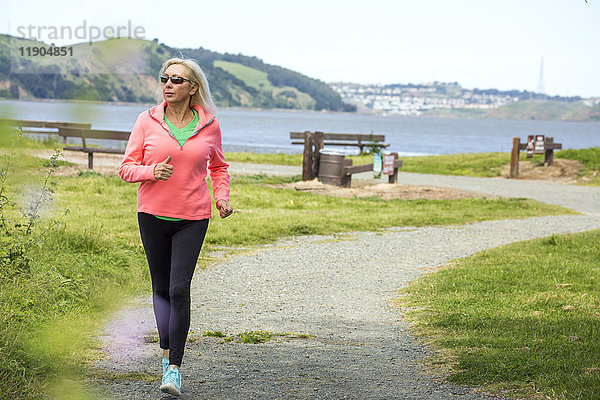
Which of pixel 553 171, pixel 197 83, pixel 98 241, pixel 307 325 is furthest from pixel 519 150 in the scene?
pixel 197 83

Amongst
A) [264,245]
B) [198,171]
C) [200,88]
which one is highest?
[200,88]

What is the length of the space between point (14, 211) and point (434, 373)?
7667 mm

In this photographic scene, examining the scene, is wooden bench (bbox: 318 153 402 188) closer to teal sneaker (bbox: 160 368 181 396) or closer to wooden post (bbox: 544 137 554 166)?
wooden post (bbox: 544 137 554 166)

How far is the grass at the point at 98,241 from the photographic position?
3717mm

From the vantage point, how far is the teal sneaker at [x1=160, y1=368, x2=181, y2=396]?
153 inches

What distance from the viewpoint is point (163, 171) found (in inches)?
149

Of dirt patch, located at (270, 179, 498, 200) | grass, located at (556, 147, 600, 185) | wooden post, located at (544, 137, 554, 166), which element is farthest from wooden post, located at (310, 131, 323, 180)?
wooden post, located at (544, 137, 554, 166)

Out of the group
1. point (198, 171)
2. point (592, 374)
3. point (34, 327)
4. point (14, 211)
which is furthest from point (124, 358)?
point (14, 211)

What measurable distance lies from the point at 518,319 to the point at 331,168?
13140 millimetres

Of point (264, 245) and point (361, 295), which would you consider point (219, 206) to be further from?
point (264, 245)

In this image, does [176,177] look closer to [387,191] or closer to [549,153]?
[387,191]

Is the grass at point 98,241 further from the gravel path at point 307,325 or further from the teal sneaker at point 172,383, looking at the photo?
the teal sneaker at point 172,383

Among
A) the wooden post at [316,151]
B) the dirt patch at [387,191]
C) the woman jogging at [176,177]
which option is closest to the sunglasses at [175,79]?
the woman jogging at [176,177]

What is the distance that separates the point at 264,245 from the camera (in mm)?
10477
